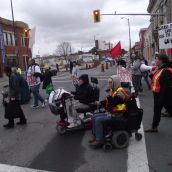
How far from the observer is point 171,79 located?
19.1ft

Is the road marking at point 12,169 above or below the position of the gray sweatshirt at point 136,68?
below

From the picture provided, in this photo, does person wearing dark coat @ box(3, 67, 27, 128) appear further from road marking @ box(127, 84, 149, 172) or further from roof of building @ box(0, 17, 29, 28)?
roof of building @ box(0, 17, 29, 28)

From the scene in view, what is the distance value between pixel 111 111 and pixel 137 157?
112 cm

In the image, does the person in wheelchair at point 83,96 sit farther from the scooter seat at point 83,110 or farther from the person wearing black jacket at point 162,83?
the person wearing black jacket at point 162,83

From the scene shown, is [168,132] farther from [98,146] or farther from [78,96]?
[78,96]

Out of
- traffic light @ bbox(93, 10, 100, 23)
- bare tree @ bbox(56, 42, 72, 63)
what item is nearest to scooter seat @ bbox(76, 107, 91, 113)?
traffic light @ bbox(93, 10, 100, 23)

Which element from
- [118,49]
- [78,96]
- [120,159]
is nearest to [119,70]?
Answer: [118,49]

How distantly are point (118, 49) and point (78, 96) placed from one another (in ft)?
31.6

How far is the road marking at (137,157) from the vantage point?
14.8ft

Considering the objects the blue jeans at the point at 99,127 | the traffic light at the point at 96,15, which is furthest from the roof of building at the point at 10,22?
the blue jeans at the point at 99,127

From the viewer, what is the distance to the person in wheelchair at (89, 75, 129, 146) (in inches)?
212

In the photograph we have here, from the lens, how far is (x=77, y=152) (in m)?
5.41

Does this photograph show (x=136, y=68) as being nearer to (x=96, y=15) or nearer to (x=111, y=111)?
(x=111, y=111)

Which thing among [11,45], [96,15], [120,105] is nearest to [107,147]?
[120,105]
